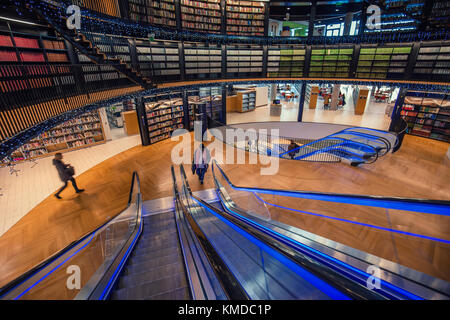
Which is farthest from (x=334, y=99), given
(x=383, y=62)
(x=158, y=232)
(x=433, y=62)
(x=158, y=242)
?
(x=158, y=242)

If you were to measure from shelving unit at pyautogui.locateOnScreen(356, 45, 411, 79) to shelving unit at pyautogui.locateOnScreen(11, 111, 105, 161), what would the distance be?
48.0 feet

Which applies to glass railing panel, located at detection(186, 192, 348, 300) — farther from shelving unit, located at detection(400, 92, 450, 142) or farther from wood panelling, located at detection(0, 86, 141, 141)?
shelving unit, located at detection(400, 92, 450, 142)

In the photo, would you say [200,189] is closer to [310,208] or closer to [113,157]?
[310,208]

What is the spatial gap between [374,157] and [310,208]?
468cm

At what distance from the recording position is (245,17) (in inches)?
441

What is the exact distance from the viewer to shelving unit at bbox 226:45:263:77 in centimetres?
1202

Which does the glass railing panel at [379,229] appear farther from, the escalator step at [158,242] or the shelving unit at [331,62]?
the shelving unit at [331,62]

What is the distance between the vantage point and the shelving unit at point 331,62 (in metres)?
12.2

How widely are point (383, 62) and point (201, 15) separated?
1028cm

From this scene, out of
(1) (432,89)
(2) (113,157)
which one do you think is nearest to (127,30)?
(2) (113,157)

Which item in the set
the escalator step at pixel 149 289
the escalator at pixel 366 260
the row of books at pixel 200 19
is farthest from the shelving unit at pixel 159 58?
the escalator at pixel 366 260

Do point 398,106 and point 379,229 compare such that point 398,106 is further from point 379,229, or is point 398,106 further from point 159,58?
point 159,58

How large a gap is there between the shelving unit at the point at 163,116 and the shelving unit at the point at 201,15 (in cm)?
365

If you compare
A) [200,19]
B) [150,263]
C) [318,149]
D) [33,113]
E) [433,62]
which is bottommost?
[318,149]
